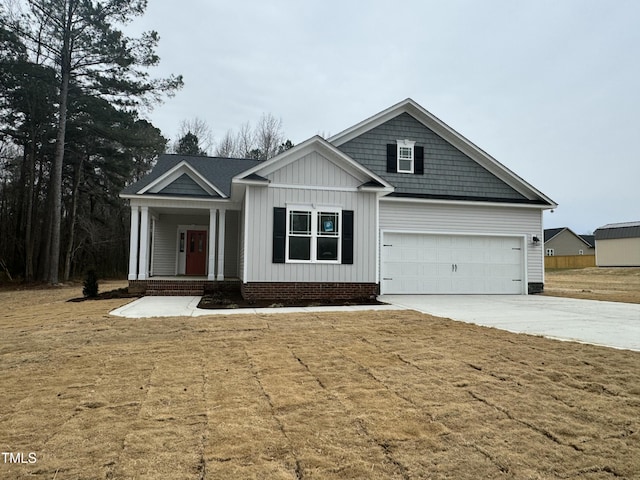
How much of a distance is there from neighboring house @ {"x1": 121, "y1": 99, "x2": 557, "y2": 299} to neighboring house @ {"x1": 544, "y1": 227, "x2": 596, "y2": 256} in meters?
40.5

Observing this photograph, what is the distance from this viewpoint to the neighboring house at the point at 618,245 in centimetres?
3509

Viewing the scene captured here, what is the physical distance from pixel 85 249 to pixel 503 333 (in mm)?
25864

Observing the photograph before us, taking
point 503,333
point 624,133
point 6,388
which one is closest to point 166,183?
point 6,388

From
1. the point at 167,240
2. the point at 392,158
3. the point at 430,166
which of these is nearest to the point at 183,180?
the point at 167,240

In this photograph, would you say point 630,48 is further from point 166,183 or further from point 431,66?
point 166,183

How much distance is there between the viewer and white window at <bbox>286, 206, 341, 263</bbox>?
431 inches

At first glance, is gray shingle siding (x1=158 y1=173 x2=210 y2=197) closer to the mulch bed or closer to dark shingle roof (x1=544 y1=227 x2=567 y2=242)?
the mulch bed

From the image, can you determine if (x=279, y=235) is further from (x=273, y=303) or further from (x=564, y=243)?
(x=564, y=243)

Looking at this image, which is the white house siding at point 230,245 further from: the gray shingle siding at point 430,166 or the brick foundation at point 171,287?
the gray shingle siding at point 430,166

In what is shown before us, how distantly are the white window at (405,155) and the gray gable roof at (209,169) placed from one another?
5.89 metres

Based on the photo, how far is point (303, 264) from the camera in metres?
10.9

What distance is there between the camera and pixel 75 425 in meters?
3.04

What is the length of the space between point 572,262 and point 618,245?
4.75 meters

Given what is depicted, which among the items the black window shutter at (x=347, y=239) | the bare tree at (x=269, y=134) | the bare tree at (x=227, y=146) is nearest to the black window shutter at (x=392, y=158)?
the black window shutter at (x=347, y=239)
